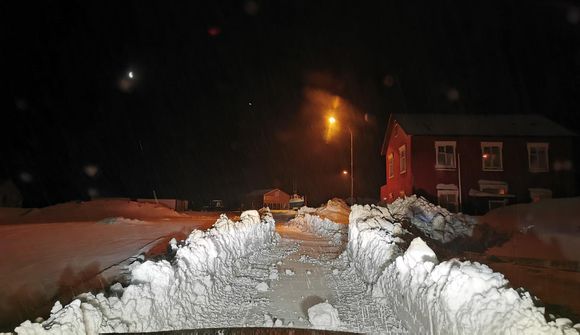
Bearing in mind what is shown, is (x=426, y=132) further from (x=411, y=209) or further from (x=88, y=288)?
(x=88, y=288)

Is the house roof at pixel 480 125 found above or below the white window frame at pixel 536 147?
above

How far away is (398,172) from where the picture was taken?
42750 millimetres

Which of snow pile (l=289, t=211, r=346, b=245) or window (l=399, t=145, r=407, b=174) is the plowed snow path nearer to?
snow pile (l=289, t=211, r=346, b=245)

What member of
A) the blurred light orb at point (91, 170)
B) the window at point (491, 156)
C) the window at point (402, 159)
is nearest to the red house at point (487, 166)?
the window at point (491, 156)

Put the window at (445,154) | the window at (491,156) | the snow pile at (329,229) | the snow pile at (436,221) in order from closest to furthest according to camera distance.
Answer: the snow pile at (329,229)
the snow pile at (436,221)
the window at (491,156)
the window at (445,154)

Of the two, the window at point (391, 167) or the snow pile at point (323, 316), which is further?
the window at point (391, 167)

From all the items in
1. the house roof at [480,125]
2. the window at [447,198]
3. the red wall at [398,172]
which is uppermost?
the house roof at [480,125]

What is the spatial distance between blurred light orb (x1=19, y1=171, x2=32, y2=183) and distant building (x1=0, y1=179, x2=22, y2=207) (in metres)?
3.75

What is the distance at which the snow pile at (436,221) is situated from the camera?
904 inches

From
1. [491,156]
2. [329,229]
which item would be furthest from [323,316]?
[491,156]

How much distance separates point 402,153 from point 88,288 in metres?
35.3

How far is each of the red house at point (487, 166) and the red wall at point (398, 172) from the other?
86 millimetres

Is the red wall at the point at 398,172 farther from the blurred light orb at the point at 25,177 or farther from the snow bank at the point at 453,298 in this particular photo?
the blurred light orb at the point at 25,177

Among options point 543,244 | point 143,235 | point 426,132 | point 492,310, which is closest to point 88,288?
point 492,310
